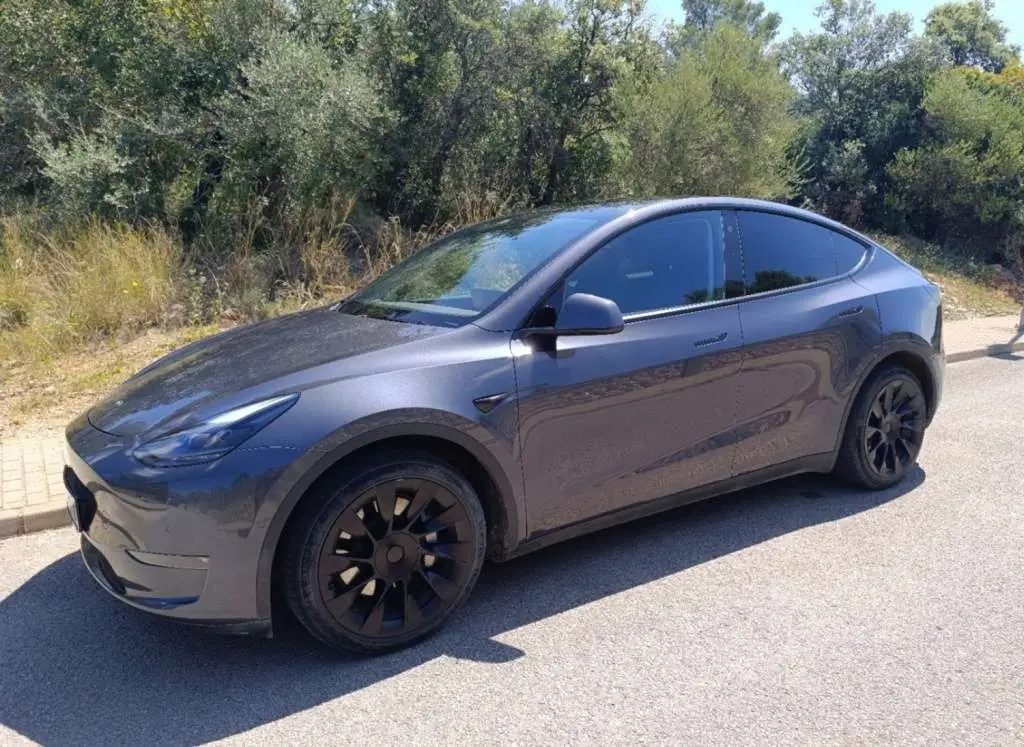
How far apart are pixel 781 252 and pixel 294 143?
6.64m

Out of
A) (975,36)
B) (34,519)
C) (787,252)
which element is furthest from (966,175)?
(975,36)

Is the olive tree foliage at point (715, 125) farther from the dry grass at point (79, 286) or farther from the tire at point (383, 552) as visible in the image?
the tire at point (383, 552)

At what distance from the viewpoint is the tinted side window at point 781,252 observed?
425 centimetres

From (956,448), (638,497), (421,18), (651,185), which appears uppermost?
(421,18)

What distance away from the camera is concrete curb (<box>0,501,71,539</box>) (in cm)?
438

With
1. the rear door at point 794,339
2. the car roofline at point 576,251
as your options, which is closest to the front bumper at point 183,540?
the car roofline at point 576,251

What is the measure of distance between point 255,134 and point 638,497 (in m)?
7.61

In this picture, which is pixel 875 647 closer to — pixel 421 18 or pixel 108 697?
pixel 108 697

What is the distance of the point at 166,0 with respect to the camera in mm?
10883

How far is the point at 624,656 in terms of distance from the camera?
312 cm

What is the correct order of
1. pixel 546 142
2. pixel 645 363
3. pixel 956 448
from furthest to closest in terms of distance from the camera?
1. pixel 546 142
2. pixel 956 448
3. pixel 645 363

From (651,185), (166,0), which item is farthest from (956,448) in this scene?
(166,0)

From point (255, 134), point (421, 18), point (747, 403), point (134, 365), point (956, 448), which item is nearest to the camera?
point (747, 403)

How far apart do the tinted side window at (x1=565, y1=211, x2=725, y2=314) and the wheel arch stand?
872 millimetres
